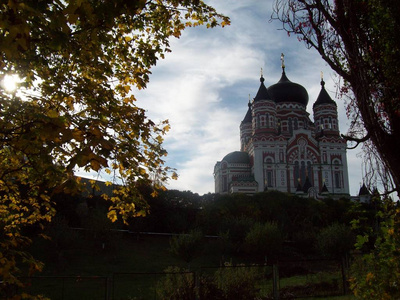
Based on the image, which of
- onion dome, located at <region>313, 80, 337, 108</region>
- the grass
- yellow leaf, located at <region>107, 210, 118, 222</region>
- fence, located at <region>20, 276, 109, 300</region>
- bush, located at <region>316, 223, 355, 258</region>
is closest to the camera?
yellow leaf, located at <region>107, 210, 118, 222</region>

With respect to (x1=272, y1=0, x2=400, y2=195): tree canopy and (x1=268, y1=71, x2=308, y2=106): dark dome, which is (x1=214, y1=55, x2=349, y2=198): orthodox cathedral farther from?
(x1=272, y1=0, x2=400, y2=195): tree canopy

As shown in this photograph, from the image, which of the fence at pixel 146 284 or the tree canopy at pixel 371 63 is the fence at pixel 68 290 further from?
the tree canopy at pixel 371 63

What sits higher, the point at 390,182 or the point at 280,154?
the point at 280,154

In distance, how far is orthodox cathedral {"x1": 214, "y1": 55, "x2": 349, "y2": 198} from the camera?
45594 mm

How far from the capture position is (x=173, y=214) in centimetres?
3269

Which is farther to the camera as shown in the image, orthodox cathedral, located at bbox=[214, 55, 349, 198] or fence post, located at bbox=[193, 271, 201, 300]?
orthodox cathedral, located at bbox=[214, 55, 349, 198]

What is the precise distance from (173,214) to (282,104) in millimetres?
25289

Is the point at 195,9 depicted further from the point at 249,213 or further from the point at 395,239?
the point at 249,213

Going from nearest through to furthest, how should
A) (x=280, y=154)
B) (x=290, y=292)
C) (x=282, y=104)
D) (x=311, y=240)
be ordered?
(x=290, y=292) < (x=311, y=240) < (x=280, y=154) < (x=282, y=104)

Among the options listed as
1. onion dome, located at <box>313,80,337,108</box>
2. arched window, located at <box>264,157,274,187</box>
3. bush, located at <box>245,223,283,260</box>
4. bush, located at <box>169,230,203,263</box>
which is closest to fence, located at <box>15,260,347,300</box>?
bush, located at <box>169,230,203,263</box>

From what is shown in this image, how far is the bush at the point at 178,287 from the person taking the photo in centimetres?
969

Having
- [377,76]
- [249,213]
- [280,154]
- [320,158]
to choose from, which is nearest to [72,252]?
[249,213]

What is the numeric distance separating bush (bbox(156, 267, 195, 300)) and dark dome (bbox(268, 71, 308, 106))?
4380 cm

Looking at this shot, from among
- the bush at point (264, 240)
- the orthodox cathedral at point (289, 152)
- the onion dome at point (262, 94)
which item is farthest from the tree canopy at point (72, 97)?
the onion dome at point (262, 94)
